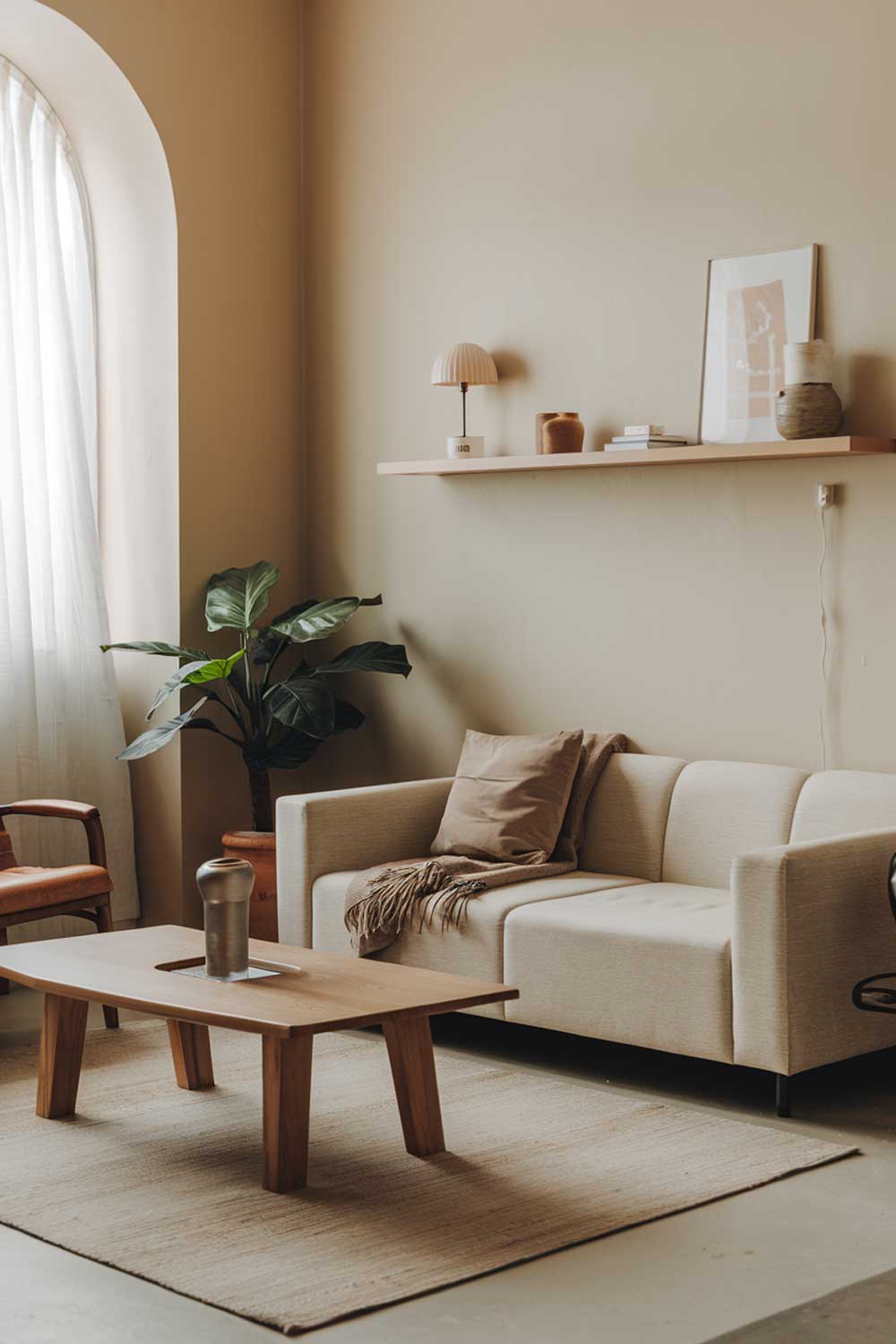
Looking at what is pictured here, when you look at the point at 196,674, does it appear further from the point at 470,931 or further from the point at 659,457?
the point at 659,457

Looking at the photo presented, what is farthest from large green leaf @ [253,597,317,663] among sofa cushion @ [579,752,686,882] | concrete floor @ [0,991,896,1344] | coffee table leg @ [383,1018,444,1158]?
concrete floor @ [0,991,896,1344]

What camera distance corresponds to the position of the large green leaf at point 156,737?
5.23 metres

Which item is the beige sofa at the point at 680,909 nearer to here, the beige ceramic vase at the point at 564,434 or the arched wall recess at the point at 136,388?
the beige ceramic vase at the point at 564,434

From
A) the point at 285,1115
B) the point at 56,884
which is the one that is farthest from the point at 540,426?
the point at 285,1115

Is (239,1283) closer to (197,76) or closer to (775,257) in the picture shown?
(775,257)

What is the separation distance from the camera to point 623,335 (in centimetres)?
491

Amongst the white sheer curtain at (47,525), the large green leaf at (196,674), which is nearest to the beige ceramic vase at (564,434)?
the large green leaf at (196,674)

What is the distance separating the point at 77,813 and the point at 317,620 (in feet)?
3.36

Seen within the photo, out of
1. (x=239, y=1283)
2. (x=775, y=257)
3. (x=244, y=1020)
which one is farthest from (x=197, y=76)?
(x=239, y=1283)

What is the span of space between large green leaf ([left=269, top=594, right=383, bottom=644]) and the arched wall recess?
0.43 meters

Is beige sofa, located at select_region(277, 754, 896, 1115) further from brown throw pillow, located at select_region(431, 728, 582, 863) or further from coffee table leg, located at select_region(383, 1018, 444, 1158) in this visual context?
coffee table leg, located at select_region(383, 1018, 444, 1158)

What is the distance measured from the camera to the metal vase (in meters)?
3.56

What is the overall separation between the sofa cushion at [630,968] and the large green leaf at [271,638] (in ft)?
5.11

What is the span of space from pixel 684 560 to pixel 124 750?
195 centimetres
